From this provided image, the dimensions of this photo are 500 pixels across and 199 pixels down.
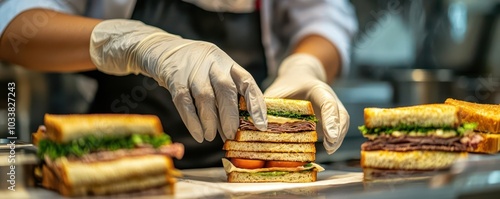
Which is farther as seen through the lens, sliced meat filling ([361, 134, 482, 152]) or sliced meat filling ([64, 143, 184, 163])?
sliced meat filling ([361, 134, 482, 152])

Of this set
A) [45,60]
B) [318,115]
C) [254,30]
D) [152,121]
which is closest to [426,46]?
[254,30]

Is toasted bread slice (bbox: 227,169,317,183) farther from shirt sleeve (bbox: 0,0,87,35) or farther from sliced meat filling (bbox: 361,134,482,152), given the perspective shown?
shirt sleeve (bbox: 0,0,87,35)

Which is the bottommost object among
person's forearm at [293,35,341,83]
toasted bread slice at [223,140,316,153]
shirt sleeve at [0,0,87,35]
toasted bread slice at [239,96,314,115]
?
toasted bread slice at [223,140,316,153]

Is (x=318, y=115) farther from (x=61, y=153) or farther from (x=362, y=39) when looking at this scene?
(x=362, y=39)

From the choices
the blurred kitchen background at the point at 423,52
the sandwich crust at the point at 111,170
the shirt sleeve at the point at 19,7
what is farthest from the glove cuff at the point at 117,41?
the blurred kitchen background at the point at 423,52

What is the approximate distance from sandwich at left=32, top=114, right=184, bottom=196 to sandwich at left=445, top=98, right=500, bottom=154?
115 centimetres

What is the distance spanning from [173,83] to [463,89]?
4.08 meters

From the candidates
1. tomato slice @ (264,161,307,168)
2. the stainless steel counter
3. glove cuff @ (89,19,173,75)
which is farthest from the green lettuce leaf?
glove cuff @ (89,19,173,75)

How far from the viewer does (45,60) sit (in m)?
2.96

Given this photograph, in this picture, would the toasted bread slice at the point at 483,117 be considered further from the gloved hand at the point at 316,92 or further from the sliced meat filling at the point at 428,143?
the gloved hand at the point at 316,92

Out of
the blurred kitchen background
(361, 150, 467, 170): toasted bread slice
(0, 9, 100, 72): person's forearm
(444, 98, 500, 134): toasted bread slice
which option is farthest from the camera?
the blurred kitchen background

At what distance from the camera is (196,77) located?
7.61 ft

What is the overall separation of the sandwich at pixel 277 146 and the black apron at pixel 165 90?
786 millimetres

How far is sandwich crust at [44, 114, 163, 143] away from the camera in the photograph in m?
1.74
